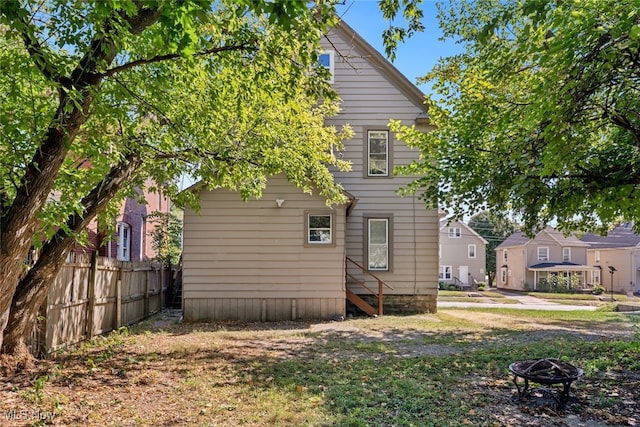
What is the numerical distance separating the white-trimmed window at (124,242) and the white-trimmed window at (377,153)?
28.7ft

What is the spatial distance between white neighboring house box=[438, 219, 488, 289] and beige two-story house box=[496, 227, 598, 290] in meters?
3.16

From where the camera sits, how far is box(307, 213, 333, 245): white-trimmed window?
39.7 ft

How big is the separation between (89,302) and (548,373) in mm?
7786

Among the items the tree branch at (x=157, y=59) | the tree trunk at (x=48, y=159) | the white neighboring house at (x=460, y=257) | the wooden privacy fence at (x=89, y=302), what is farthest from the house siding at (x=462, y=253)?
the tree trunk at (x=48, y=159)

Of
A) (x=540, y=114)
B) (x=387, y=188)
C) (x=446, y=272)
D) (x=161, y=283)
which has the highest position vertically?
(x=387, y=188)

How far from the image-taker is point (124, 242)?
1609 cm

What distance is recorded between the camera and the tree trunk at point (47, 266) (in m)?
5.95

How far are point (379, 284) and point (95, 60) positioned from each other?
10352mm

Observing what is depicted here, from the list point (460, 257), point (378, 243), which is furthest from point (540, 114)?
point (460, 257)

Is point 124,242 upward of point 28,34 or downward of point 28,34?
downward

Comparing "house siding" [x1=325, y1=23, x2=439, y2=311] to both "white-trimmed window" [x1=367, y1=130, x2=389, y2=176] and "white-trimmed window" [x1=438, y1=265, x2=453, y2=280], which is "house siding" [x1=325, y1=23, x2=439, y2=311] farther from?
"white-trimmed window" [x1=438, y1=265, x2=453, y2=280]

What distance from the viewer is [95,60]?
175 inches

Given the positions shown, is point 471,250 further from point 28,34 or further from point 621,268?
point 28,34

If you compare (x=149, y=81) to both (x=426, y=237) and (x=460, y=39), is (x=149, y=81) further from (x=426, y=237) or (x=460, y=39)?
(x=426, y=237)
